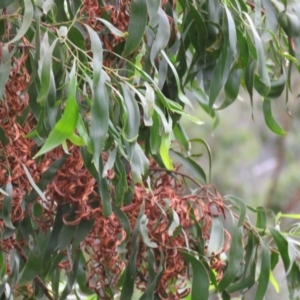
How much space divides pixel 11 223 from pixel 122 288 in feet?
0.70

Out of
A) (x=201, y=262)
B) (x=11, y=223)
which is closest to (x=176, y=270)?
(x=201, y=262)

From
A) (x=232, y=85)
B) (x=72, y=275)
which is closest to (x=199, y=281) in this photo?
(x=72, y=275)

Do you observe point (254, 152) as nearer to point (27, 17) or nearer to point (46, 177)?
point (46, 177)

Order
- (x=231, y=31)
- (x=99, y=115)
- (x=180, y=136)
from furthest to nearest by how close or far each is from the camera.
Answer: (x=180, y=136)
(x=231, y=31)
(x=99, y=115)

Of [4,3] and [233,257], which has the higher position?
[4,3]

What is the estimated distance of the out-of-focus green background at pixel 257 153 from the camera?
339 centimetres

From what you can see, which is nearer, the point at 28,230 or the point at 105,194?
the point at 105,194

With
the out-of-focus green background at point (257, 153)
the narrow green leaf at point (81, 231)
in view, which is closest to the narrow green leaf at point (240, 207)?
the narrow green leaf at point (81, 231)

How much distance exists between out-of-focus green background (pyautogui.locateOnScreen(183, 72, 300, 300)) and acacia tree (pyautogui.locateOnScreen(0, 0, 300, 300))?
7.14 feet

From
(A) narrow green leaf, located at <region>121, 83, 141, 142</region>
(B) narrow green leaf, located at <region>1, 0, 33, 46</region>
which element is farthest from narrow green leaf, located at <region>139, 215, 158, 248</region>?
(B) narrow green leaf, located at <region>1, 0, 33, 46</region>

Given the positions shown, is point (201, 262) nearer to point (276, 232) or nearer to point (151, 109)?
point (276, 232)

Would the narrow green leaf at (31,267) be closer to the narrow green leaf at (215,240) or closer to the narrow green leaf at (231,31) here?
the narrow green leaf at (215,240)

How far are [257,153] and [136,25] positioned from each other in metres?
2.61

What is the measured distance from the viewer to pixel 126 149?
91cm
